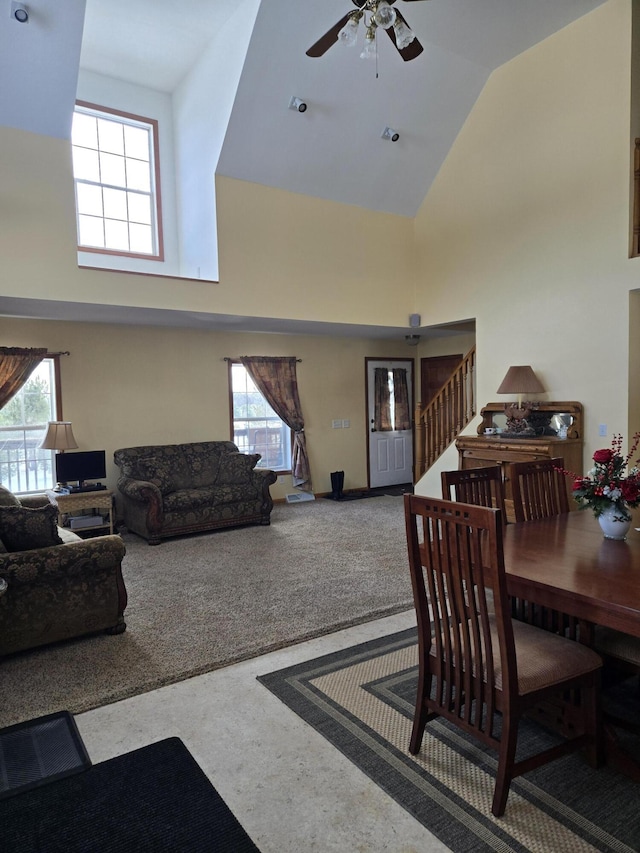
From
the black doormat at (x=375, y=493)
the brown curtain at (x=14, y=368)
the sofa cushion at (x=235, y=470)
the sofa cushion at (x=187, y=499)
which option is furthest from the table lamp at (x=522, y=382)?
the brown curtain at (x=14, y=368)

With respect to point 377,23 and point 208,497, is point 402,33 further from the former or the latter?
point 208,497

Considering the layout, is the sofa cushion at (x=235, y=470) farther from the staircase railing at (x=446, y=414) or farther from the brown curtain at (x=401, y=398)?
the brown curtain at (x=401, y=398)

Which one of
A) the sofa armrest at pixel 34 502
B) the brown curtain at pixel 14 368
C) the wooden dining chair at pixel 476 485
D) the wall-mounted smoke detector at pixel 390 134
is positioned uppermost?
the wall-mounted smoke detector at pixel 390 134

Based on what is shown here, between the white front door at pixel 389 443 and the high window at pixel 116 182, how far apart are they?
366cm

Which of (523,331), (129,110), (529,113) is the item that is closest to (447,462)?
(523,331)

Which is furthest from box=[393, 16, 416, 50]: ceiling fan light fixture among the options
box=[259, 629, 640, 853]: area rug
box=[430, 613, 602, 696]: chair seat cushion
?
box=[259, 629, 640, 853]: area rug

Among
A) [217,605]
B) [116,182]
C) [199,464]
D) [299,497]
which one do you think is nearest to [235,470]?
[199,464]

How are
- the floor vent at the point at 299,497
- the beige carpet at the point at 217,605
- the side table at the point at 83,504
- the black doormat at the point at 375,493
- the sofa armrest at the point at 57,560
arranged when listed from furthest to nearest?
the black doormat at the point at 375,493, the floor vent at the point at 299,497, the side table at the point at 83,504, the sofa armrest at the point at 57,560, the beige carpet at the point at 217,605

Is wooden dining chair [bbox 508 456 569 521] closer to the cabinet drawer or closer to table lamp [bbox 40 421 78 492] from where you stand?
the cabinet drawer

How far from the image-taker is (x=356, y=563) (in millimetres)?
4742

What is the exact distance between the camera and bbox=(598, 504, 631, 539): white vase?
2393mm

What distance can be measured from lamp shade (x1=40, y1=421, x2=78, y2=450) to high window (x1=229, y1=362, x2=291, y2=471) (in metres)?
2.13

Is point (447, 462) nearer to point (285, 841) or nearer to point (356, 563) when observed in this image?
point (356, 563)

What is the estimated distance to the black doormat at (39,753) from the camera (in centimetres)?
210
